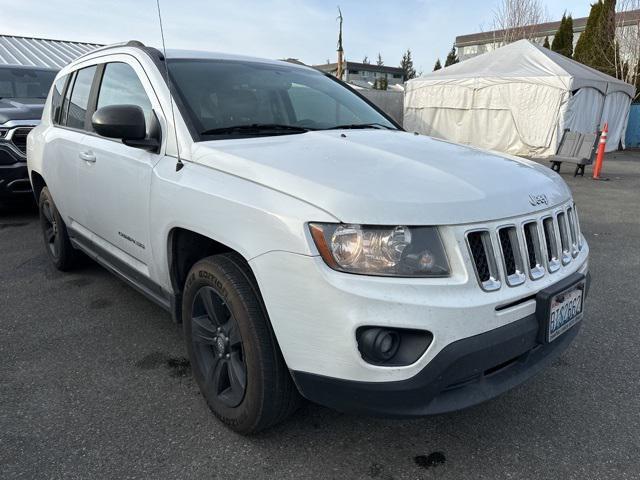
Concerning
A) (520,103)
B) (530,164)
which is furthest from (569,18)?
(530,164)

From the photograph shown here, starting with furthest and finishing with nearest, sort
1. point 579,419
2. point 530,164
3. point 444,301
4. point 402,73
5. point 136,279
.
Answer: point 402,73, point 136,279, point 530,164, point 579,419, point 444,301

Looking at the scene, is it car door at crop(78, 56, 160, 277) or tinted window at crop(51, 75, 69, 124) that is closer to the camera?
car door at crop(78, 56, 160, 277)

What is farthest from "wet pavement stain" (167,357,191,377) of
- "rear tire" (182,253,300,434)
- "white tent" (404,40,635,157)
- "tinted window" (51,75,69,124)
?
"white tent" (404,40,635,157)

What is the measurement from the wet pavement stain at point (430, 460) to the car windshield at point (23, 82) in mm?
7660

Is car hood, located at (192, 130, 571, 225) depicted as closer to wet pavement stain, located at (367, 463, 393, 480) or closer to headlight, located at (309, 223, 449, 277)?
headlight, located at (309, 223, 449, 277)

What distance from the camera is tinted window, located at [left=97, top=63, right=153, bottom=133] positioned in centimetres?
275

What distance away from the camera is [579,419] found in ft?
7.82

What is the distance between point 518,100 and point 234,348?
15.4m

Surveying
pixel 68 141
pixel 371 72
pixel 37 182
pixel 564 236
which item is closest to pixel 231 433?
pixel 564 236

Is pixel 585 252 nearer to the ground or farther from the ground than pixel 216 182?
Result: nearer to the ground

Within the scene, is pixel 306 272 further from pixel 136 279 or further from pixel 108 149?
pixel 108 149

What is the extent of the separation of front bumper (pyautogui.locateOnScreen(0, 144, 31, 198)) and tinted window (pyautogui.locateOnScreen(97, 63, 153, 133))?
3.45 m

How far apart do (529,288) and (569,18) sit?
3433cm

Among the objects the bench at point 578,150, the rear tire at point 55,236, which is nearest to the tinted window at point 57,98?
the rear tire at point 55,236
